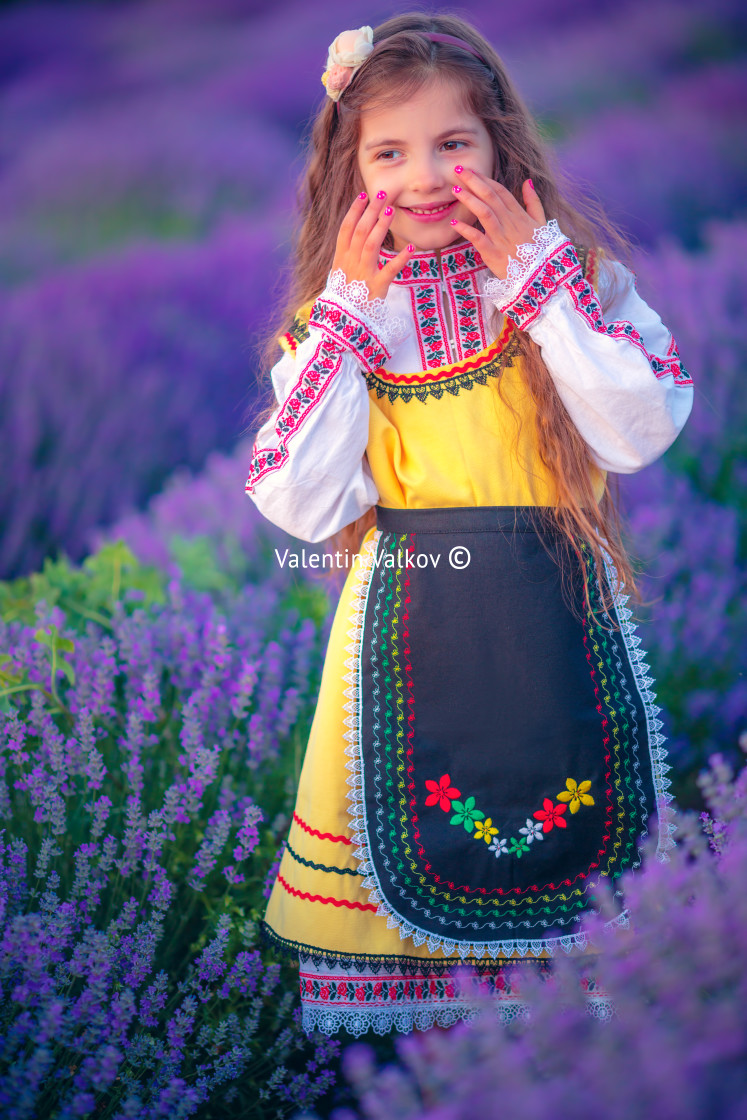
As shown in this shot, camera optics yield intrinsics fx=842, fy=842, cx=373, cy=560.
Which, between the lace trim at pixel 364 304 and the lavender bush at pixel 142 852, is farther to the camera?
the lace trim at pixel 364 304

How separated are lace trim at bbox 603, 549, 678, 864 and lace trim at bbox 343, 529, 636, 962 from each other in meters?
0.12

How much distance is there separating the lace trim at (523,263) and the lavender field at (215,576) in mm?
692

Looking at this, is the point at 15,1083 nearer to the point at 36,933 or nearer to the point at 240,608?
the point at 36,933

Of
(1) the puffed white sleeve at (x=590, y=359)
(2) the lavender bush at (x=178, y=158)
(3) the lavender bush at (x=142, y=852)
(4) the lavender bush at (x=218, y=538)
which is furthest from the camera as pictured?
(2) the lavender bush at (x=178, y=158)

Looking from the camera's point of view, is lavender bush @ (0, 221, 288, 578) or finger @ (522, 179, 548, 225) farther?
lavender bush @ (0, 221, 288, 578)

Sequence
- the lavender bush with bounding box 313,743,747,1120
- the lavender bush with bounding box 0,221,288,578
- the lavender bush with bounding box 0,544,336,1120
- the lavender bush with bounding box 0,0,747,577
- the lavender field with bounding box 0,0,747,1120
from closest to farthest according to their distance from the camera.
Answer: the lavender bush with bounding box 313,743,747,1120 → the lavender field with bounding box 0,0,747,1120 → the lavender bush with bounding box 0,544,336,1120 → the lavender bush with bounding box 0,221,288,578 → the lavender bush with bounding box 0,0,747,577

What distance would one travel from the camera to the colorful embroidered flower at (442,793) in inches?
50.5

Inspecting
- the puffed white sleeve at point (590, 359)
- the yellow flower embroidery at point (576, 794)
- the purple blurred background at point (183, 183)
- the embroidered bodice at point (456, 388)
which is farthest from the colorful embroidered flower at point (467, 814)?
the purple blurred background at point (183, 183)

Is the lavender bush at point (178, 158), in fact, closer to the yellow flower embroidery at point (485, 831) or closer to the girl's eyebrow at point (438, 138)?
the girl's eyebrow at point (438, 138)

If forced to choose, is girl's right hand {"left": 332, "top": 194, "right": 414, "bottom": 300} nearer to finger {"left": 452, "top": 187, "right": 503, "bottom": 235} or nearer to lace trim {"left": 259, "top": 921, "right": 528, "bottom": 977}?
finger {"left": 452, "top": 187, "right": 503, "bottom": 235}

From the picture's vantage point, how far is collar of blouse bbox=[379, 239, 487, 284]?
1368 mm

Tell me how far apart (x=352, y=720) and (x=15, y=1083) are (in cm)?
63

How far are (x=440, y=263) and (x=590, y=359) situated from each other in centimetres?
33

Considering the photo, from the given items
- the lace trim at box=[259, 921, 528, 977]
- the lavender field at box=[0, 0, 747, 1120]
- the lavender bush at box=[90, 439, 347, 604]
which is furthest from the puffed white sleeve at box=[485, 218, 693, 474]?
the lavender bush at box=[90, 439, 347, 604]
